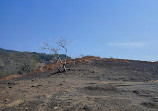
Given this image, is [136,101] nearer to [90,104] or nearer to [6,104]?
[90,104]

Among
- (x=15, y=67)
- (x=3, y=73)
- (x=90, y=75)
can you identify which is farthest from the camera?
(x=15, y=67)

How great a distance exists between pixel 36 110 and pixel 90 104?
1.77 m

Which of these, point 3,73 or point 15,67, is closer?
point 3,73

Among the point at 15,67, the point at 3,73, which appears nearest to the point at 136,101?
the point at 3,73

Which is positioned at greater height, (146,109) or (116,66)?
(116,66)

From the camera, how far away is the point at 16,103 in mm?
6145

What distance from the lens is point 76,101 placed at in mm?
6297

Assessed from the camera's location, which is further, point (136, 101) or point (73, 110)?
point (136, 101)

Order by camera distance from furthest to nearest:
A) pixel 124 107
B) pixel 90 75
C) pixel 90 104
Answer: pixel 90 75, pixel 90 104, pixel 124 107

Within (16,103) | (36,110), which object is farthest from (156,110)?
(16,103)

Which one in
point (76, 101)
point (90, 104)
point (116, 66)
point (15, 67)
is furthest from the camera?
point (15, 67)

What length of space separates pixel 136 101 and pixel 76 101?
2140 millimetres

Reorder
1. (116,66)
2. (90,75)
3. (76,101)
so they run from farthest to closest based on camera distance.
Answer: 1. (116,66)
2. (90,75)
3. (76,101)

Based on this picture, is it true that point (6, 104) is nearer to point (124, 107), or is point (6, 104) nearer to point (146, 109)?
point (124, 107)
